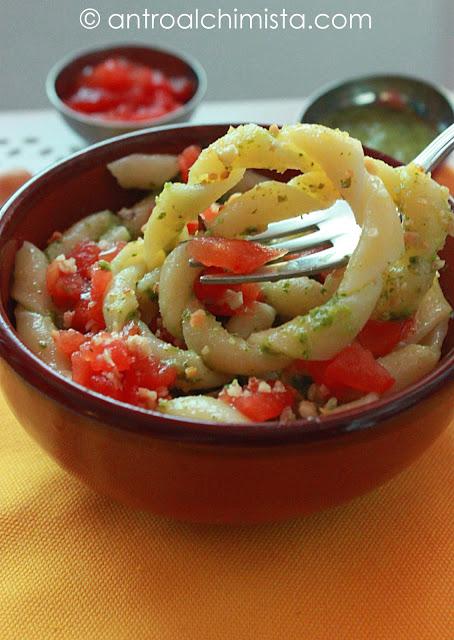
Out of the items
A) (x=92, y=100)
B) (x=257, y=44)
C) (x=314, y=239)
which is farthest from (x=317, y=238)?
(x=257, y=44)

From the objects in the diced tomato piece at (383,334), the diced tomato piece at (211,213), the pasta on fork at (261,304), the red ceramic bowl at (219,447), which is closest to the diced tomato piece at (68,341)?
the pasta on fork at (261,304)

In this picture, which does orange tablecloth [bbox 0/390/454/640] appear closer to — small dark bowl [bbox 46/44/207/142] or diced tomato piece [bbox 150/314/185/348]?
diced tomato piece [bbox 150/314/185/348]

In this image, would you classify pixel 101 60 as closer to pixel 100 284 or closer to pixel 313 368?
pixel 100 284

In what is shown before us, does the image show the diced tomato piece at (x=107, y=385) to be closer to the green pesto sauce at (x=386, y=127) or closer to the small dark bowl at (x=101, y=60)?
the small dark bowl at (x=101, y=60)

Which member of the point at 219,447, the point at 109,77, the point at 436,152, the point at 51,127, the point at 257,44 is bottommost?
the point at 257,44

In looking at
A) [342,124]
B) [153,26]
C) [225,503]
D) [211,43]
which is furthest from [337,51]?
[225,503]

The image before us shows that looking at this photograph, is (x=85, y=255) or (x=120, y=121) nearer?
(x=85, y=255)
